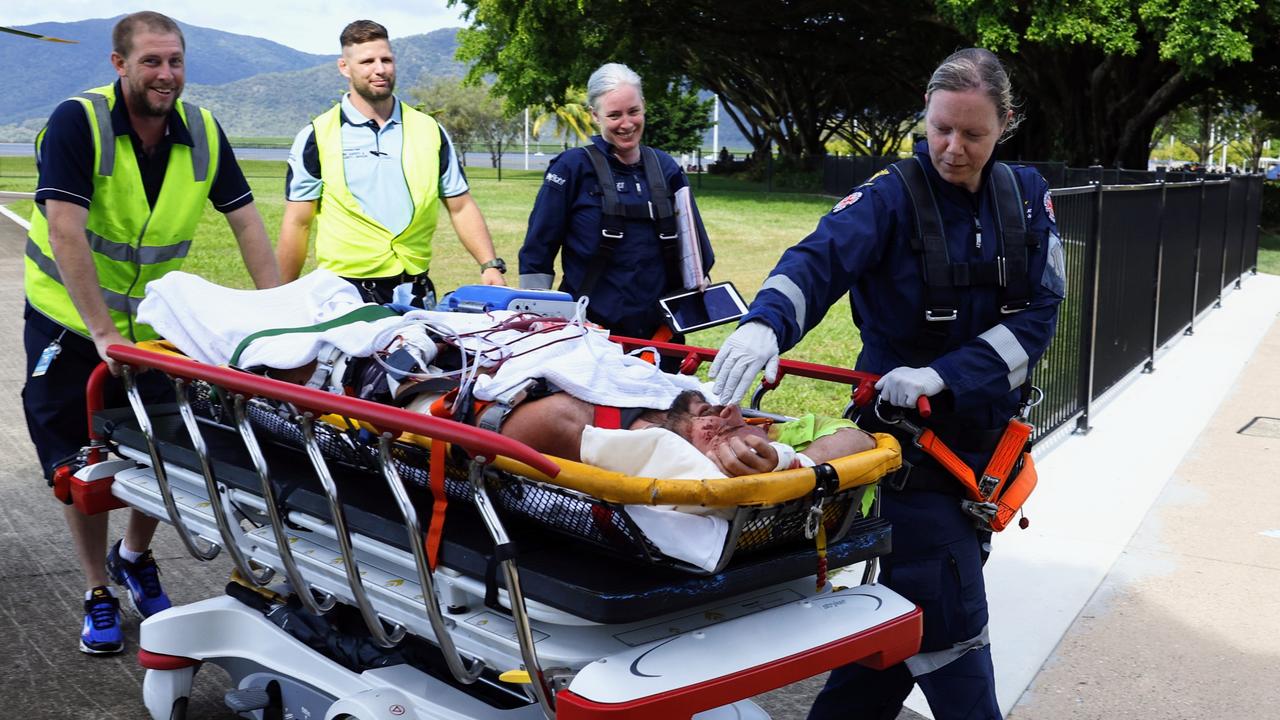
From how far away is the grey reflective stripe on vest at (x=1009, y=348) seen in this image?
117 inches

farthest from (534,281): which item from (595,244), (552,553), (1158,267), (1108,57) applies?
(1108,57)

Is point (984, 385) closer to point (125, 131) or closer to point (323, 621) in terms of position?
point (323, 621)

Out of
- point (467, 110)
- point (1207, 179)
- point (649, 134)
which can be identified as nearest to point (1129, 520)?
point (1207, 179)

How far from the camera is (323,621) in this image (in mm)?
3408

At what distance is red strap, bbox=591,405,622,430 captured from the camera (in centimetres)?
275

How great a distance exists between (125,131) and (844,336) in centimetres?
798

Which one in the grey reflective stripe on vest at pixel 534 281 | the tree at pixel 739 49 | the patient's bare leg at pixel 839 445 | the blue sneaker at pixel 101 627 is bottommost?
the blue sneaker at pixel 101 627

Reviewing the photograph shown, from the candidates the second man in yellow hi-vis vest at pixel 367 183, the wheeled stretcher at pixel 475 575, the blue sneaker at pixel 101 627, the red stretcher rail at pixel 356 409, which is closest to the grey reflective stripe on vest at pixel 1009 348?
the wheeled stretcher at pixel 475 575

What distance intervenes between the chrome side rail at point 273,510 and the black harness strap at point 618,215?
202cm

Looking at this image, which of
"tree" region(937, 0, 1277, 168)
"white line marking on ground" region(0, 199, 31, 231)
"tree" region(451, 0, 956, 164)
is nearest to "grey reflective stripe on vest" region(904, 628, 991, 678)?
"white line marking on ground" region(0, 199, 31, 231)

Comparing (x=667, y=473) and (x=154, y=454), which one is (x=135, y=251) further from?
(x=667, y=473)

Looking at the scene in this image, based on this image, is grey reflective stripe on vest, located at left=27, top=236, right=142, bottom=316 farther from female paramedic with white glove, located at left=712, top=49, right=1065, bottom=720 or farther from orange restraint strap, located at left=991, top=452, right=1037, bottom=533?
orange restraint strap, located at left=991, top=452, right=1037, bottom=533

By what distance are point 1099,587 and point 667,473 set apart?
11.1 feet

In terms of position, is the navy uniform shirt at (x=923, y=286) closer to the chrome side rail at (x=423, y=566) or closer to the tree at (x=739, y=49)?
the chrome side rail at (x=423, y=566)
